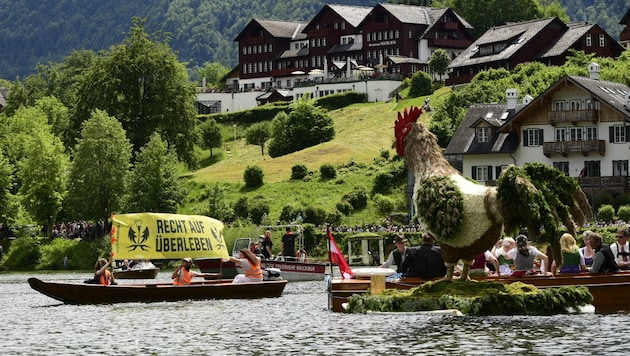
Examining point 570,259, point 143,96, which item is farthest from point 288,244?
point 143,96

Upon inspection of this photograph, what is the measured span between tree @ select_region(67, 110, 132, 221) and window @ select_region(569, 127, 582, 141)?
31852 mm

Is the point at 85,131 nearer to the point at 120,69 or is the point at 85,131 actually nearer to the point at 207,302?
the point at 120,69

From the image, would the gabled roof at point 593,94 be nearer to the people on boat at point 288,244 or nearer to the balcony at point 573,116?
the balcony at point 573,116

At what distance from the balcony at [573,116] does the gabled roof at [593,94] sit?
1.07 metres

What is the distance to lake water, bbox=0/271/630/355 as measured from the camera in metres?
30.9

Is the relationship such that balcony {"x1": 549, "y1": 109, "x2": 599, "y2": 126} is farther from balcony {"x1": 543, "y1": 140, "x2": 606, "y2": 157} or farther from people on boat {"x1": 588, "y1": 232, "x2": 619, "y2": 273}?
people on boat {"x1": 588, "y1": 232, "x2": 619, "y2": 273}

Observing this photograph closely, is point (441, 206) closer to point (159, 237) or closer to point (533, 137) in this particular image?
point (159, 237)

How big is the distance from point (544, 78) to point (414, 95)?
2258 centimetres

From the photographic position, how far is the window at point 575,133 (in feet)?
323

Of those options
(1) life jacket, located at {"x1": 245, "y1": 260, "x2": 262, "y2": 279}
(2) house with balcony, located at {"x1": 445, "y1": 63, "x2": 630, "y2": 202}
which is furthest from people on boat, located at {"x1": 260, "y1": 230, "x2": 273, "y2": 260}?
(2) house with balcony, located at {"x1": 445, "y1": 63, "x2": 630, "y2": 202}

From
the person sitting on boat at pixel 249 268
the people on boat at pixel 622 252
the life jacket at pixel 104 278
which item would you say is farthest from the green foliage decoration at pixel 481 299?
the life jacket at pixel 104 278

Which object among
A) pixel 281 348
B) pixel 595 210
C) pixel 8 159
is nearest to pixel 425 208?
pixel 281 348

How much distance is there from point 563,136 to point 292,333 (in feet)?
219

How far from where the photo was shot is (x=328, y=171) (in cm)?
11494
